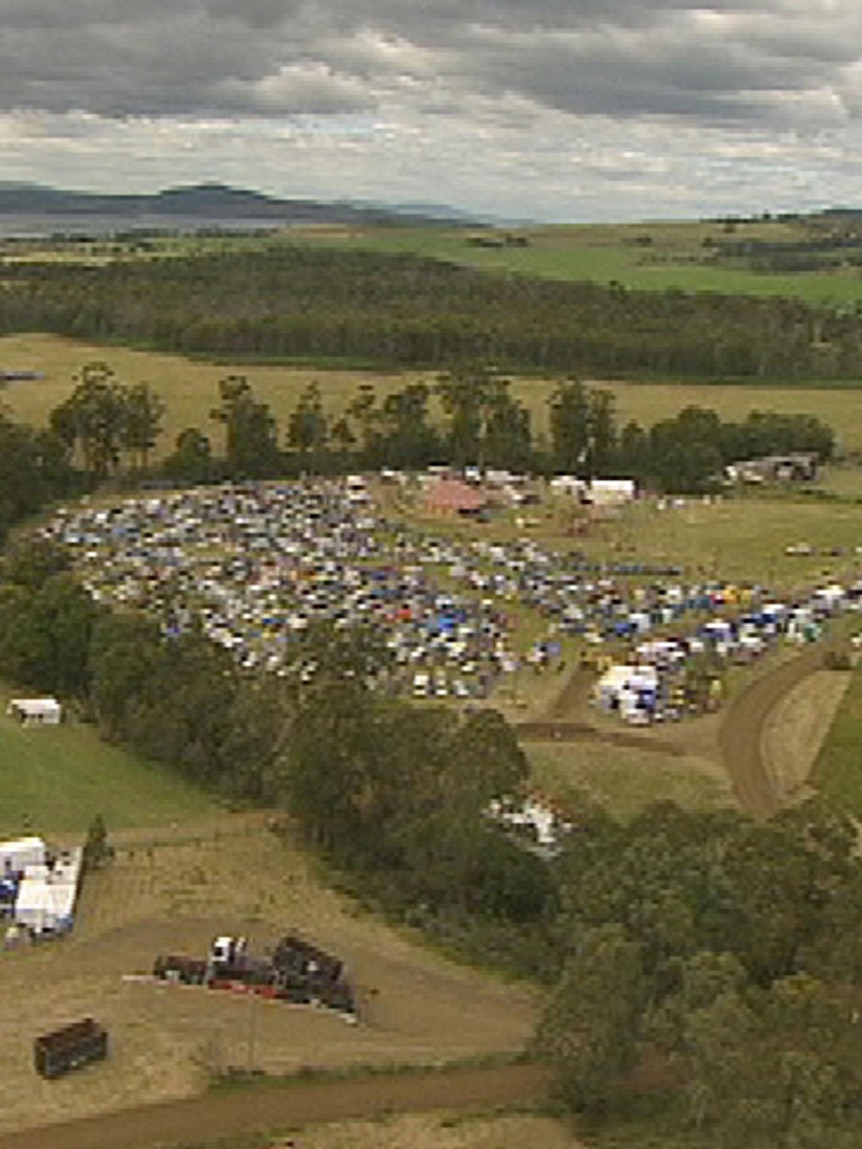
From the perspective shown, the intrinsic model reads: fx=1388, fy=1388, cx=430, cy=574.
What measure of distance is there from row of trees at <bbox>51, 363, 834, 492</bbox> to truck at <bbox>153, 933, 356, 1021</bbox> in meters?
62.0

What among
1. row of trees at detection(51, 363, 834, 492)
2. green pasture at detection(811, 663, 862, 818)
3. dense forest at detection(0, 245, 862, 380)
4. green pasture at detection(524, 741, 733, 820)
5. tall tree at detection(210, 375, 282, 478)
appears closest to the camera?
green pasture at detection(524, 741, 733, 820)

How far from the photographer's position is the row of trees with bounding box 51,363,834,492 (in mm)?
91562

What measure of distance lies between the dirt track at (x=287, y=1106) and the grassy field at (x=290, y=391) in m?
76.1

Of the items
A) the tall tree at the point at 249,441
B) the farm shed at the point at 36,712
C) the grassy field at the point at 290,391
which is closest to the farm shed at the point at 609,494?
the grassy field at the point at 290,391

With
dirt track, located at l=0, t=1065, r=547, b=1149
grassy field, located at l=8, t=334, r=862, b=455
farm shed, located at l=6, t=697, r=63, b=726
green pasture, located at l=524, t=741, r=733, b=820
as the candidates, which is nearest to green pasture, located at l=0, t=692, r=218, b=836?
farm shed, located at l=6, t=697, r=63, b=726

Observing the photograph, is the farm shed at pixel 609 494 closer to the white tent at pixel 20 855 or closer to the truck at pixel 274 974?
the white tent at pixel 20 855

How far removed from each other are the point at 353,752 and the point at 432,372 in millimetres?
84852

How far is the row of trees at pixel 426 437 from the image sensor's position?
9156 cm

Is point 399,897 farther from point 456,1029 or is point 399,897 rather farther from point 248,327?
point 248,327

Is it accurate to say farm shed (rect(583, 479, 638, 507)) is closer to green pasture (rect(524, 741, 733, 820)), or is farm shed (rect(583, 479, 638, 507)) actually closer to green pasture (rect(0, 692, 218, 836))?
green pasture (rect(524, 741, 733, 820))

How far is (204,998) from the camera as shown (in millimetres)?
31453

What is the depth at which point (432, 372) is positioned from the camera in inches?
4729

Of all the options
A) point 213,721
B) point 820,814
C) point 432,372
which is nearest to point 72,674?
point 213,721

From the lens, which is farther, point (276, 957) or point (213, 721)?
point (213, 721)
